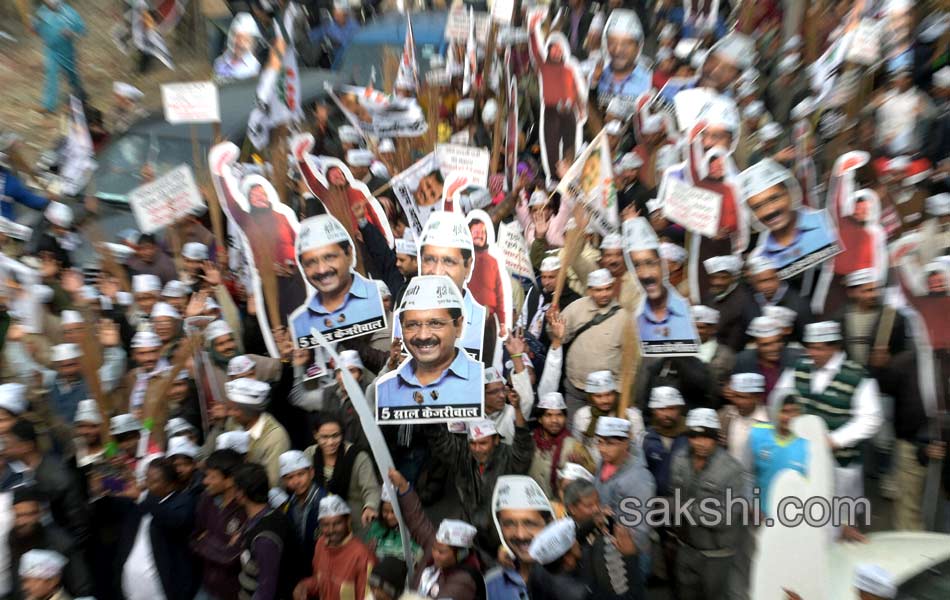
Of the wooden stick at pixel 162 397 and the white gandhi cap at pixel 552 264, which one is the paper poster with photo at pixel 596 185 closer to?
the white gandhi cap at pixel 552 264

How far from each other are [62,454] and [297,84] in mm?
Result: 3158

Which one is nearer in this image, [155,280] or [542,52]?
[155,280]

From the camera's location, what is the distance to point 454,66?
9.83 m

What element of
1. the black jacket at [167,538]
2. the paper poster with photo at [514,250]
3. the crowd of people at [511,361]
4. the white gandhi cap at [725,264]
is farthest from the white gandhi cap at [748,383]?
the black jacket at [167,538]

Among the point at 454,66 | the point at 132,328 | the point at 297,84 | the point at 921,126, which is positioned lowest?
the point at 132,328

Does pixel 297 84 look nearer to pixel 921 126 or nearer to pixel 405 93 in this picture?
pixel 405 93

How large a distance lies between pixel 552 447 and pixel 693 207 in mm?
1644

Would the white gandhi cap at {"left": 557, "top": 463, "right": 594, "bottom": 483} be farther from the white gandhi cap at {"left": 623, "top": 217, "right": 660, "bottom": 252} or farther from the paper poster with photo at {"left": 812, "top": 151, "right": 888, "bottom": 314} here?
the paper poster with photo at {"left": 812, "top": 151, "right": 888, "bottom": 314}

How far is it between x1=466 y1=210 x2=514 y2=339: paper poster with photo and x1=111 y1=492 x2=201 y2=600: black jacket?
A: 1948 mm

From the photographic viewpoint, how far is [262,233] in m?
5.39

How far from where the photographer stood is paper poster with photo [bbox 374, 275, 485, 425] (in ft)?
14.8

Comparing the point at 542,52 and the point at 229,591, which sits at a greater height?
the point at 542,52

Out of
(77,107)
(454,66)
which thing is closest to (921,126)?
(454,66)

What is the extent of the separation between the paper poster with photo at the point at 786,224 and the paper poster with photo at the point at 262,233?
2.60m
